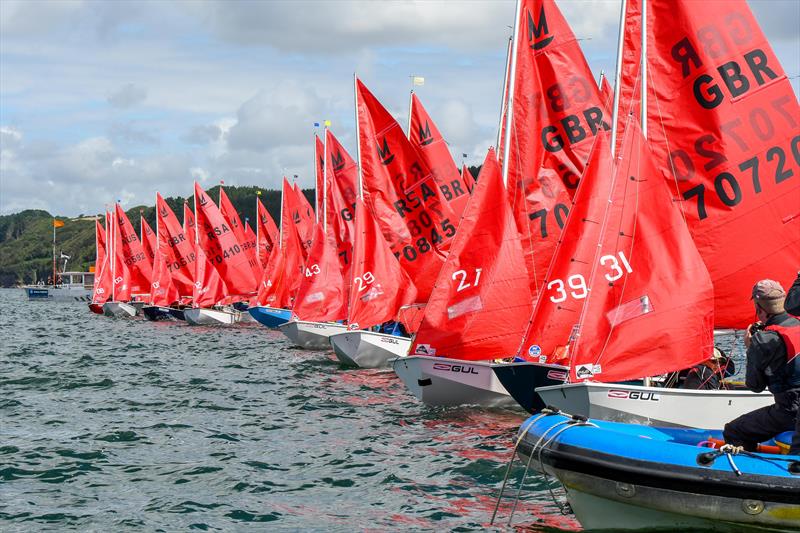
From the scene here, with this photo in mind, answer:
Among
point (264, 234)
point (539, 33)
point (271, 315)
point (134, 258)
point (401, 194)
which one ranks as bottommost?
point (271, 315)

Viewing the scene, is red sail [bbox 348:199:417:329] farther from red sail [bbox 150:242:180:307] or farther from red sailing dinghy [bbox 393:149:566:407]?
red sail [bbox 150:242:180:307]

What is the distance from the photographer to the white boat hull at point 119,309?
63.6 metres

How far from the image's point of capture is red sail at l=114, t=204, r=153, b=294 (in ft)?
213

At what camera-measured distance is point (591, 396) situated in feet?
44.2

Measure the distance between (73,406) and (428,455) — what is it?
8.96 metres

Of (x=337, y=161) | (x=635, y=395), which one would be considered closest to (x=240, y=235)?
(x=337, y=161)

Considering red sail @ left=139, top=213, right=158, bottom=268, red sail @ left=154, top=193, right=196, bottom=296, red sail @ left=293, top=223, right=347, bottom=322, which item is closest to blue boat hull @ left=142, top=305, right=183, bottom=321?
red sail @ left=154, top=193, right=196, bottom=296

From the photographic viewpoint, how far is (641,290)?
1380 cm

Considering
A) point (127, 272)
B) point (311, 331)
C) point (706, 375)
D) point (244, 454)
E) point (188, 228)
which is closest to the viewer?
point (706, 375)

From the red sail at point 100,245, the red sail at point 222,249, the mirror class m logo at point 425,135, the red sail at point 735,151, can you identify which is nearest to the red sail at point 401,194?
the mirror class m logo at point 425,135

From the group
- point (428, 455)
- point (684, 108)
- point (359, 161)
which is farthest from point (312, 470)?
point (359, 161)

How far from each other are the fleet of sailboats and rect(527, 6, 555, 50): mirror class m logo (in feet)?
0.10

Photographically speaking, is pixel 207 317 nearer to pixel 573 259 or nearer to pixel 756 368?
pixel 573 259

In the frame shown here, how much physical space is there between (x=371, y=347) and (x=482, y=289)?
29.6 ft
